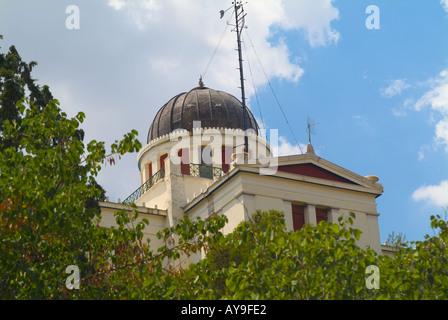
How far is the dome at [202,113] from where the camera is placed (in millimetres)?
41094

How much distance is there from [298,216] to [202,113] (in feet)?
31.3

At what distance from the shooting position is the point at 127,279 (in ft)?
62.1

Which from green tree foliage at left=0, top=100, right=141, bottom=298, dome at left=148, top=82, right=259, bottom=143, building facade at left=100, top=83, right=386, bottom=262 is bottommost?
green tree foliage at left=0, top=100, right=141, bottom=298

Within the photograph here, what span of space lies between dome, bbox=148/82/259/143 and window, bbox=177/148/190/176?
4.53 ft

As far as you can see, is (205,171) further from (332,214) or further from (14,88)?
(14,88)

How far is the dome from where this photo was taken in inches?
1618

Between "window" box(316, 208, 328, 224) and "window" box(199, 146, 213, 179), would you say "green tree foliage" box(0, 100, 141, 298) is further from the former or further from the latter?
"window" box(199, 146, 213, 179)

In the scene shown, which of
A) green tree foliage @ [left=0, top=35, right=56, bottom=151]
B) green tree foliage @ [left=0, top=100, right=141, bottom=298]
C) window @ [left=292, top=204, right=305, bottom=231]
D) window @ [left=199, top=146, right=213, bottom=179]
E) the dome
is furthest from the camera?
the dome

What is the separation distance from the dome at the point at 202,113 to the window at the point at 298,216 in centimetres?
810

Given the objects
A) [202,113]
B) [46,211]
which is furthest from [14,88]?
[202,113]

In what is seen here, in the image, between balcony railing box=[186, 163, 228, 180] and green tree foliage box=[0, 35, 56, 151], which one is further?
balcony railing box=[186, 163, 228, 180]

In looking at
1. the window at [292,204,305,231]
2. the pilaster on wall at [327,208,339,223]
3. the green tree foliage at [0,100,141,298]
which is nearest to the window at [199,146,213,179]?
the window at [292,204,305,231]

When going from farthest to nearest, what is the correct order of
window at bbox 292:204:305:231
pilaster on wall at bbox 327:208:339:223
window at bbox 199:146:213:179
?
window at bbox 199:146:213:179
pilaster on wall at bbox 327:208:339:223
window at bbox 292:204:305:231

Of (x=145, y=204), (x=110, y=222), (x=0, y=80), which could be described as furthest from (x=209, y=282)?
(x=145, y=204)
